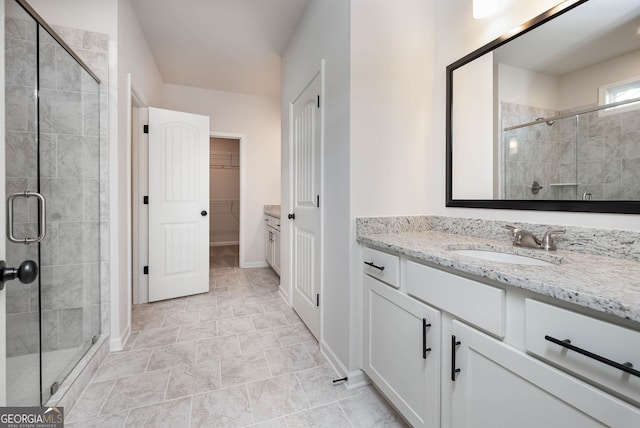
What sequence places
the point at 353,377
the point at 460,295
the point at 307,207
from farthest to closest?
the point at 307,207 → the point at 353,377 → the point at 460,295

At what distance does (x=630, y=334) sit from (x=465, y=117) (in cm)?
133

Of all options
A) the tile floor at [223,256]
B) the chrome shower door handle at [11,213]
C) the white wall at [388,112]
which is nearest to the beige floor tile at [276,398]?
the white wall at [388,112]

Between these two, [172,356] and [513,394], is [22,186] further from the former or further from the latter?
[513,394]

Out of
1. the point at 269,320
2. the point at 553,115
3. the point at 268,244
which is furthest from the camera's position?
the point at 268,244

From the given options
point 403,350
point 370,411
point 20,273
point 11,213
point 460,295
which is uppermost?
point 11,213

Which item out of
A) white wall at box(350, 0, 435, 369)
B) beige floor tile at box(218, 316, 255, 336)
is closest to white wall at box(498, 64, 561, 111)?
white wall at box(350, 0, 435, 369)

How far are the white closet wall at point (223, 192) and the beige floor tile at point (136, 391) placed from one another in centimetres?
478

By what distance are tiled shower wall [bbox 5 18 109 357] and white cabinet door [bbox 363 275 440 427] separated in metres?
1.69

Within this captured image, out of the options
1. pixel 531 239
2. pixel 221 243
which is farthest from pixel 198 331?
pixel 221 243

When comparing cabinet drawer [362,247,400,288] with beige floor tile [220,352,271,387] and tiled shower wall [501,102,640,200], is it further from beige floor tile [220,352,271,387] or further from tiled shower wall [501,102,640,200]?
beige floor tile [220,352,271,387]

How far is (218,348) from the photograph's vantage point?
1941mm

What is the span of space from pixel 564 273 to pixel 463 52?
1.39 metres

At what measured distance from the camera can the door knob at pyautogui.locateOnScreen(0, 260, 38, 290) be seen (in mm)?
710

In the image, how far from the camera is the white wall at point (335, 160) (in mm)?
1551
